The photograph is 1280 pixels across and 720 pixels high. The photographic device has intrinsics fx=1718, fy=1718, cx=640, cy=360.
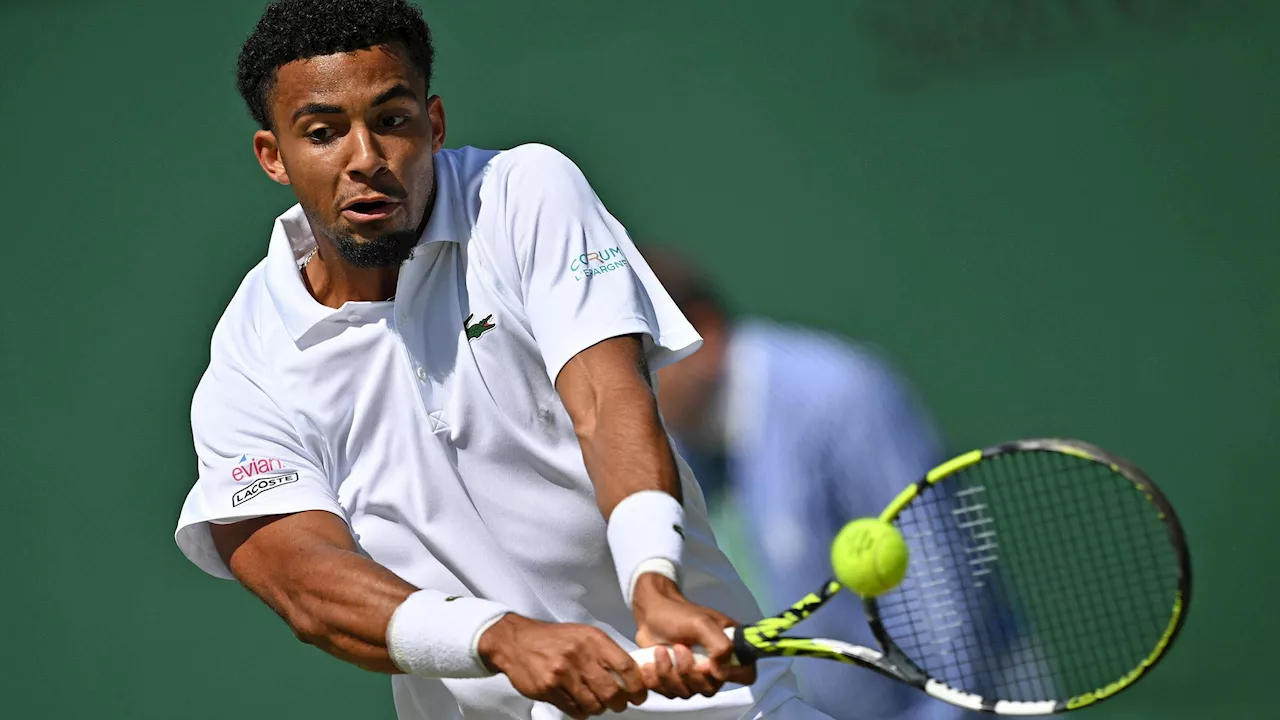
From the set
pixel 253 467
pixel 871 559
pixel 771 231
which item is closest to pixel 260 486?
pixel 253 467

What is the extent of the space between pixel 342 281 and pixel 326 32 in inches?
14.3

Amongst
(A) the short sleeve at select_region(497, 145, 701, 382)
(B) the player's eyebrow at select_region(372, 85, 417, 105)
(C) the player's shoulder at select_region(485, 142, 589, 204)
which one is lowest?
(A) the short sleeve at select_region(497, 145, 701, 382)

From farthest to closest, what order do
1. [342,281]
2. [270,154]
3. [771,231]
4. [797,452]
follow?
[771,231]
[797,452]
[270,154]
[342,281]

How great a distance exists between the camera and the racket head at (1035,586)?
6.64 ft

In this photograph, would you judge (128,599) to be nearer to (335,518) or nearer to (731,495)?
(731,495)

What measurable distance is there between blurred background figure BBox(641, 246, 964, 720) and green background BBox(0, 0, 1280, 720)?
0.42 ft

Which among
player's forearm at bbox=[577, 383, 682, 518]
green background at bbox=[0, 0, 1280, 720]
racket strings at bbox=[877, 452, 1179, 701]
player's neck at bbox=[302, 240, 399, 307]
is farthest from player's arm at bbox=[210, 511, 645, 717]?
green background at bbox=[0, 0, 1280, 720]

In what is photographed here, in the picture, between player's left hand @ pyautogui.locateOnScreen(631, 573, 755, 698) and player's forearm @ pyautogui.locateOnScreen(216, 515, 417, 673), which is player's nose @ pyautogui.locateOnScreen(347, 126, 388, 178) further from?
player's left hand @ pyautogui.locateOnScreen(631, 573, 755, 698)

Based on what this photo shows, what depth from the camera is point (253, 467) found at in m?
2.43

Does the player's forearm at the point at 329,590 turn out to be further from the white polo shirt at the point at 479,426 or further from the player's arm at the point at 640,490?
the player's arm at the point at 640,490

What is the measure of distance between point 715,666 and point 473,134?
2.33m

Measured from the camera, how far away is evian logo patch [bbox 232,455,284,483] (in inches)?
95.4

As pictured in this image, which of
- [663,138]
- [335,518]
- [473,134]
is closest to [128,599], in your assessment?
[473,134]

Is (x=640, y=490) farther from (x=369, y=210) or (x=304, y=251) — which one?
(x=304, y=251)
